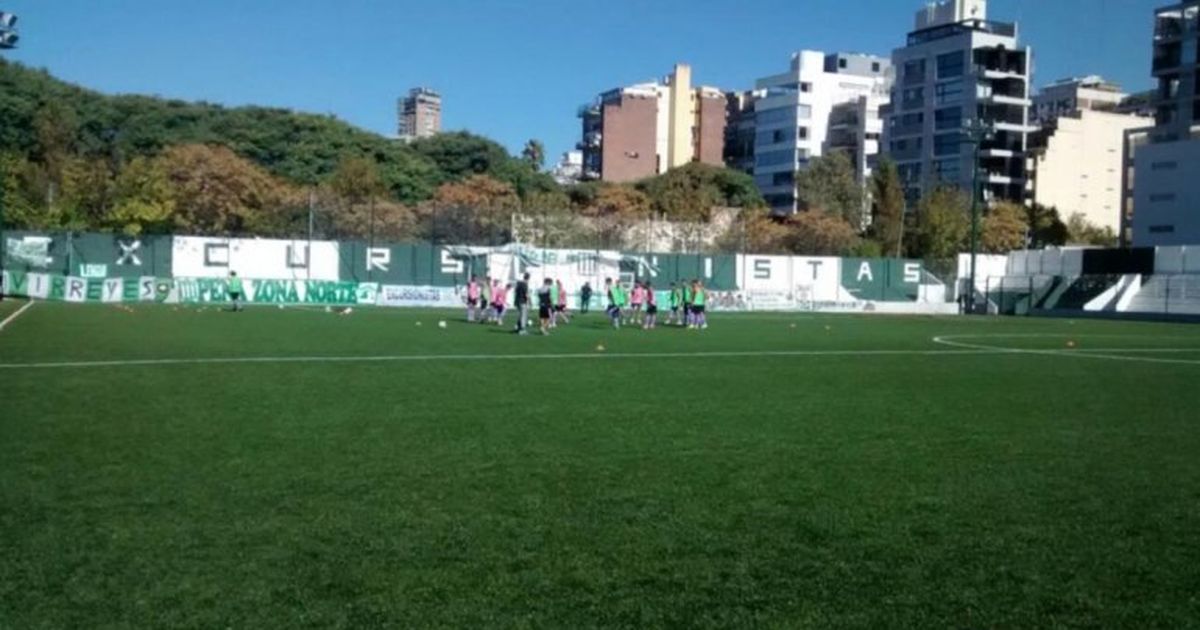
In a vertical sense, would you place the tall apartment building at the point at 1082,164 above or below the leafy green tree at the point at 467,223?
above

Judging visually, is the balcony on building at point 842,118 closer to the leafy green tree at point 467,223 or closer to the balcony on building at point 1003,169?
the balcony on building at point 1003,169

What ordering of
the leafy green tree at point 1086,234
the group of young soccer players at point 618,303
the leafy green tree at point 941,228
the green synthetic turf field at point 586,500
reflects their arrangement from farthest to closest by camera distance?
1. the leafy green tree at point 1086,234
2. the leafy green tree at point 941,228
3. the group of young soccer players at point 618,303
4. the green synthetic turf field at point 586,500

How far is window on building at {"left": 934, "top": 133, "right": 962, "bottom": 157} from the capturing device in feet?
330

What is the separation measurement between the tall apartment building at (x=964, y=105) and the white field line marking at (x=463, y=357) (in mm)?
75755

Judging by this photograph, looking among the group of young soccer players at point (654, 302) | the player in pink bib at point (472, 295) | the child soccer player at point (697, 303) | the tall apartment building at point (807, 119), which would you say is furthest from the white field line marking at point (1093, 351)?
the tall apartment building at point (807, 119)

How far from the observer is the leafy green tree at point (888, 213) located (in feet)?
258

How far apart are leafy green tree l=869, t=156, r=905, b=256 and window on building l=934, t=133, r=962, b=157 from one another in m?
20.2

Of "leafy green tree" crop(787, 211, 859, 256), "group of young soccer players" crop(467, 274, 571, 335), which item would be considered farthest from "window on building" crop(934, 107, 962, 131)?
"group of young soccer players" crop(467, 274, 571, 335)

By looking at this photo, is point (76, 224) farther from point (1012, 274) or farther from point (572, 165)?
point (572, 165)

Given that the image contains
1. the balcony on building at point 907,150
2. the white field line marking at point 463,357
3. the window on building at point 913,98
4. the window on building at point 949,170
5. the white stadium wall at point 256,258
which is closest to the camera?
the white field line marking at point 463,357

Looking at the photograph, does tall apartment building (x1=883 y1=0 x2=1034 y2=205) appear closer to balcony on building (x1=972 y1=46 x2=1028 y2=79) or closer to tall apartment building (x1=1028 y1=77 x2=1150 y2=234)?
balcony on building (x1=972 y1=46 x2=1028 y2=79)

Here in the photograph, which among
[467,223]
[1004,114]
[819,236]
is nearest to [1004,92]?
[1004,114]

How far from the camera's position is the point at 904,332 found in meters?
36.4

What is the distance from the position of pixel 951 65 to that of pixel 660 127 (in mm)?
42124
